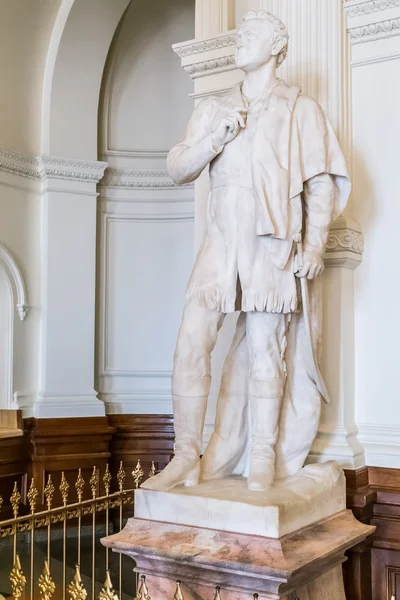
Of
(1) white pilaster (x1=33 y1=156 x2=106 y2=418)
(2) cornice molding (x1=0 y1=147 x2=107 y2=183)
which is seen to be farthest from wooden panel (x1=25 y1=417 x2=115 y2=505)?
(2) cornice molding (x1=0 y1=147 x2=107 y2=183)

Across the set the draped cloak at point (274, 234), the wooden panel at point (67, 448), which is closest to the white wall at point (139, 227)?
the wooden panel at point (67, 448)

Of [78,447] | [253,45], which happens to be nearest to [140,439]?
[78,447]

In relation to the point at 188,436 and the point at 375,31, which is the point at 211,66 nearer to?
the point at 375,31

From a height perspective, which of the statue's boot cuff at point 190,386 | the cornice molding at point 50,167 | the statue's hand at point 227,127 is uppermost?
the cornice molding at point 50,167

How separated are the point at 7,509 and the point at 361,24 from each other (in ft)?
15.2

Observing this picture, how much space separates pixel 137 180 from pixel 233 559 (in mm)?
5113

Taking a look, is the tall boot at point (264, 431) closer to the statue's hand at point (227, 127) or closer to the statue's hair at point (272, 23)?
the statue's hand at point (227, 127)

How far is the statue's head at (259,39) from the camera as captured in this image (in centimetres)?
301

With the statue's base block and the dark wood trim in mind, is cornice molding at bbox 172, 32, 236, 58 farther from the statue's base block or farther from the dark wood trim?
the dark wood trim

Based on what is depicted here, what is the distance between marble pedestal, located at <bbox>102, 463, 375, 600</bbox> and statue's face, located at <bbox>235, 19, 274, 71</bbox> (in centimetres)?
180

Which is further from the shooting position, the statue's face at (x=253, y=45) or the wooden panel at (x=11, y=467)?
the wooden panel at (x=11, y=467)

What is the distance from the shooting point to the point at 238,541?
2678 millimetres

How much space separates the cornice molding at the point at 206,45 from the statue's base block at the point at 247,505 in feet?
7.94

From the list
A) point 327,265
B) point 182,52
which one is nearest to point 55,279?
point 182,52
